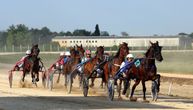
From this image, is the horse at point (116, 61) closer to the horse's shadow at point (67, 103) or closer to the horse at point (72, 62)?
the horse's shadow at point (67, 103)

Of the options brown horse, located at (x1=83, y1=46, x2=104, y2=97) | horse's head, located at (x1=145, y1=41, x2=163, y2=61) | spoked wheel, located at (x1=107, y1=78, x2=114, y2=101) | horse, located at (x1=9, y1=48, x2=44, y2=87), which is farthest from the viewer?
horse, located at (x1=9, y1=48, x2=44, y2=87)

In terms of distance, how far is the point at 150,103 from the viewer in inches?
726

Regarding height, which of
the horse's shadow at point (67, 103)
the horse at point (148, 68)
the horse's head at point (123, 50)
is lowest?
the horse's shadow at point (67, 103)

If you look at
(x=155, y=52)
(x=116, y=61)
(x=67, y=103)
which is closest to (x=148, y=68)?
(x=155, y=52)

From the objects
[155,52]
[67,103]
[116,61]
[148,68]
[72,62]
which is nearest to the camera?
[67,103]

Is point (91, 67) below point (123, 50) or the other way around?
below

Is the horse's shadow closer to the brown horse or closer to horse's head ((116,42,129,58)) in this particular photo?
the brown horse

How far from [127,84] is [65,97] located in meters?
2.42

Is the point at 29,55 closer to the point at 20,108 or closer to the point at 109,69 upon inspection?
the point at 109,69

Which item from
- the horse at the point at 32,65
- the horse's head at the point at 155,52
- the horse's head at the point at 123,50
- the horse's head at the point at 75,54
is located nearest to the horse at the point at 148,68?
the horse's head at the point at 155,52

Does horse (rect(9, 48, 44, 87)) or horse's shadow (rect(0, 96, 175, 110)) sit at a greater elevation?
horse (rect(9, 48, 44, 87))

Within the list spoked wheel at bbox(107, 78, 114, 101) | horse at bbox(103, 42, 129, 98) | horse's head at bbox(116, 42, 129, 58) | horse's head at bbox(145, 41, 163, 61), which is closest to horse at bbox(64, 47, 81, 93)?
horse at bbox(103, 42, 129, 98)

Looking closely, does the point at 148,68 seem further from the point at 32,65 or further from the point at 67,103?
the point at 32,65

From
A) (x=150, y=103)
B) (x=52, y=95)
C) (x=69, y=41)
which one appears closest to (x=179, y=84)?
(x=52, y=95)
